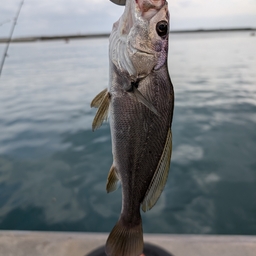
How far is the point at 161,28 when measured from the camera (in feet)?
4.96

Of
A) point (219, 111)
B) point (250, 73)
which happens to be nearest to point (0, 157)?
point (219, 111)

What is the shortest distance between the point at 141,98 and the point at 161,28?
421mm

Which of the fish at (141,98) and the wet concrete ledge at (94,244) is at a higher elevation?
the fish at (141,98)

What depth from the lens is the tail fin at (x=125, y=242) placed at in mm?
1648

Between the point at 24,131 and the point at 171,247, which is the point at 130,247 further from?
the point at 24,131

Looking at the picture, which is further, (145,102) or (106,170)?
(106,170)

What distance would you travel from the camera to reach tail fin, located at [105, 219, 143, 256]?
5.41ft

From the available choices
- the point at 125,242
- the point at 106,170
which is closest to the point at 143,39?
the point at 125,242

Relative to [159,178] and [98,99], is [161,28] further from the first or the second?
[159,178]

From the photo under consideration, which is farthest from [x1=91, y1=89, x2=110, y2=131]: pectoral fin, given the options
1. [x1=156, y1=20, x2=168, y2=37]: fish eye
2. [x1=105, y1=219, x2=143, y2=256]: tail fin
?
[x1=105, y1=219, x2=143, y2=256]: tail fin

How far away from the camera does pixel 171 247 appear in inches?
94.6

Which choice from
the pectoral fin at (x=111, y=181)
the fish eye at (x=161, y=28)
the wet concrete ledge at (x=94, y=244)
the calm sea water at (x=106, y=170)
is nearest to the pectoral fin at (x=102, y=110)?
the pectoral fin at (x=111, y=181)

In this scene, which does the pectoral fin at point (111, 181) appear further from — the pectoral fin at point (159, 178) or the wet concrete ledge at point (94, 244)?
the wet concrete ledge at point (94, 244)

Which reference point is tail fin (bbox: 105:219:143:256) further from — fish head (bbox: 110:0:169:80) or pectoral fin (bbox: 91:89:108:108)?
fish head (bbox: 110:0:169:80)
